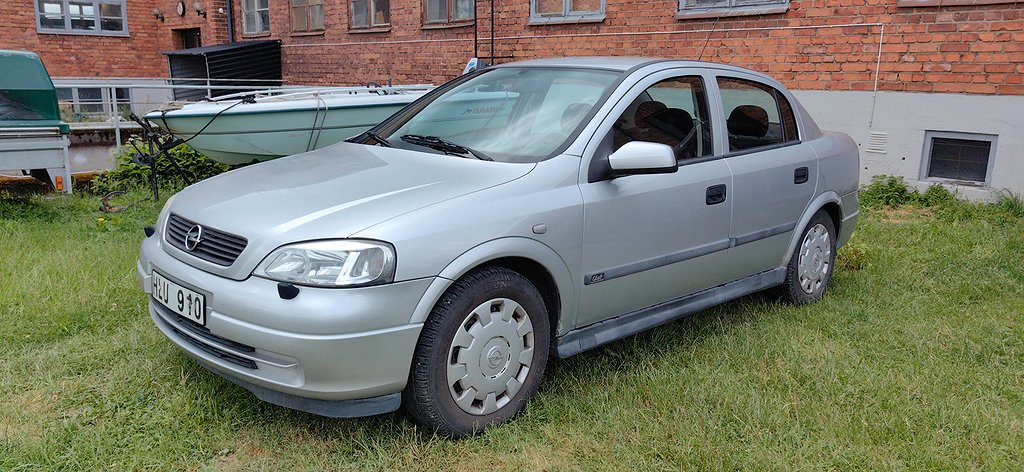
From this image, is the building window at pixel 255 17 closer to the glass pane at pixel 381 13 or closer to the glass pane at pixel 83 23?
the glass pane at pixel 381 13

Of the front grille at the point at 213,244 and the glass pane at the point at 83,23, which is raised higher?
the glass pane at the point at 83,23

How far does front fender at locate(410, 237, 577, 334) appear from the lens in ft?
9.64

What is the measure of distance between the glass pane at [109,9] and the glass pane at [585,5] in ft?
45.7

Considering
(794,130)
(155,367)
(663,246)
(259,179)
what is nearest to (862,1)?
(794,130)

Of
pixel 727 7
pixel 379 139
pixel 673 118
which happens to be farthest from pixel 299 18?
pixel 673 118

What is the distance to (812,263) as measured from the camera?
5074 mm

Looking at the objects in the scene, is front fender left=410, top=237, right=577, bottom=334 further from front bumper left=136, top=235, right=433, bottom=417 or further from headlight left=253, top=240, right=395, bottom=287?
headlight left=253, top=240, right=395, bottom=287

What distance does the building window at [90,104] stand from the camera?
11692 millimetres

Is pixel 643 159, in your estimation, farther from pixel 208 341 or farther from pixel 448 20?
pixel 448 20

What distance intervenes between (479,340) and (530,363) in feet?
1.13

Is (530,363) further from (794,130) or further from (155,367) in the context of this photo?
(794,130)

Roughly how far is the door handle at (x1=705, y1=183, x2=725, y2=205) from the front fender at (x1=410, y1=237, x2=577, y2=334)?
3.39 ft

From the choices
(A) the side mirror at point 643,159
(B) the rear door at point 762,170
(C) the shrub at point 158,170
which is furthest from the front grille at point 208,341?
(C) the shrub at point 158,170

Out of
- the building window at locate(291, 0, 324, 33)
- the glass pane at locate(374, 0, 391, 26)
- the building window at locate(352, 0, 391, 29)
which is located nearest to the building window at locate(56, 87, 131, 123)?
the building window at locate(291, 0, 324, 33)
